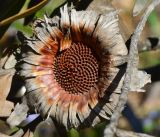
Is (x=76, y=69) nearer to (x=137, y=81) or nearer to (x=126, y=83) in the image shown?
(x=137, y=81)

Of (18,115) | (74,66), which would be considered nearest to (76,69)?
(74,66)

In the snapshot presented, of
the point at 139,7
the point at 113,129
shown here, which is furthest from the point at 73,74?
the point at 113,129

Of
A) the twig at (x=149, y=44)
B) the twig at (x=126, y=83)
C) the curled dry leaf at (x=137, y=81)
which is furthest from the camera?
the twig at (x=149, y=44)

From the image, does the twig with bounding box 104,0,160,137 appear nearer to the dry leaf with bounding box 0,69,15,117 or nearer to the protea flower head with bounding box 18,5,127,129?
the protea flower head with bounding box 18,5,127,129

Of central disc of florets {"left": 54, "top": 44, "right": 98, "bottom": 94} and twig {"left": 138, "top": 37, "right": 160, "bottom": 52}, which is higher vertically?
twig {"left": 138, "top": 37, "right": 160, "bottom": 52}

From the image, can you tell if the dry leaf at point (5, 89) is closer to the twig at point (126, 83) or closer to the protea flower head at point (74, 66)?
the protea flower head at point (74, 66)

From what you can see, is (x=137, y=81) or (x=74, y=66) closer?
(x=137, y=81)

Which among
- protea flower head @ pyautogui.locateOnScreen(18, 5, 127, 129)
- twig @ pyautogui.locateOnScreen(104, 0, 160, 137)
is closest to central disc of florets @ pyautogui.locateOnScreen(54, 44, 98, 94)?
protea flower head @ pyautogui.locateOnScreen(18, 5, 127, 129)

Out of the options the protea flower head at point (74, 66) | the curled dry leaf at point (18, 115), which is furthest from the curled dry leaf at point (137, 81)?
the curled dry leaf at point (18, 115)

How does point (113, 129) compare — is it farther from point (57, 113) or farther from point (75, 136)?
point (75, 136)
